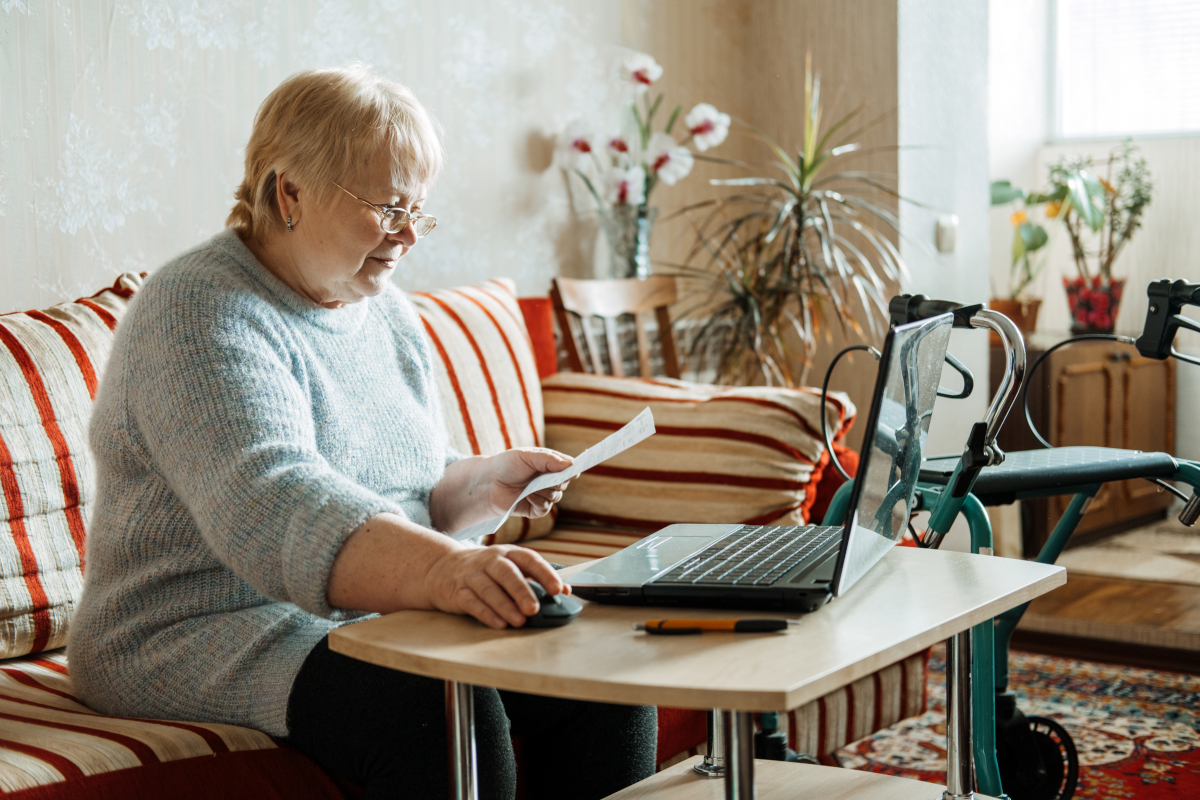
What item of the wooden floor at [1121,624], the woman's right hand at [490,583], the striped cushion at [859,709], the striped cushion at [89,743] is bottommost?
the wooden floor at [1121,624]

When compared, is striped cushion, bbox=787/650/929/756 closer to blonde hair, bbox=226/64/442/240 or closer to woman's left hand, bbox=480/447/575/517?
woman's left hand, bbox=480/447/575/517

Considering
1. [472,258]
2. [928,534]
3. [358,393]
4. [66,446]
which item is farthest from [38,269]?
[928,534]

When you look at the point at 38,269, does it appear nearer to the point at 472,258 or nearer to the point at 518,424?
the point at 518,424

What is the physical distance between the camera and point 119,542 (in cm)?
116

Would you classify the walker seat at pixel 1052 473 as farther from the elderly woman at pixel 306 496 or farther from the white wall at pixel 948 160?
the white wall at pixel 948 160

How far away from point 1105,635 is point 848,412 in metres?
1.24

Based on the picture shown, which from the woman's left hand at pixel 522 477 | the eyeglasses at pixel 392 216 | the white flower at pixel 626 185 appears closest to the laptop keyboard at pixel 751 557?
the woman's left hand at pixel 522 477

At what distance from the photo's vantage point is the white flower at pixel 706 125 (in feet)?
9.12

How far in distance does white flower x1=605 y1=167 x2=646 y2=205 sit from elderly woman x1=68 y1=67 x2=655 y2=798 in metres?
1.36

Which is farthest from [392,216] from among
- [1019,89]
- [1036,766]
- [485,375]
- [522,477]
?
[1019,89]

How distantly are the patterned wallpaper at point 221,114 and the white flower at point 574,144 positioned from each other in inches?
2.1

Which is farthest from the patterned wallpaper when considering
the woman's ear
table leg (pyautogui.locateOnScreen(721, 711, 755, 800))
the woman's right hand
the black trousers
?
table leg (pyautogui.locateOnScreen(721, 711, 755, 800))

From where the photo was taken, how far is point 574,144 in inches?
105

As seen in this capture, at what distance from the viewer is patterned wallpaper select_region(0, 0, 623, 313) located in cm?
177
